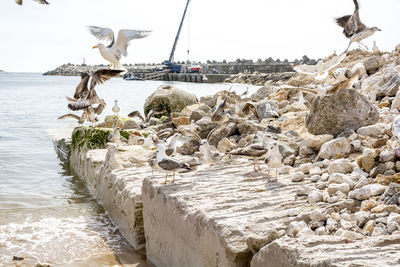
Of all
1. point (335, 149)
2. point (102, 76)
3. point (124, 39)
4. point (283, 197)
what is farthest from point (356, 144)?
point (124, 39)

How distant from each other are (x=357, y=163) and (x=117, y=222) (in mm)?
3448

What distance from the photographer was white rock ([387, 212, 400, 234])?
3.71 m

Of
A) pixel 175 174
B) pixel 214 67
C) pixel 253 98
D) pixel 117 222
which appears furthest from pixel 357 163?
pixel 214 67

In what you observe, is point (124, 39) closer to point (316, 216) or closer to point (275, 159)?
point (275, 159)

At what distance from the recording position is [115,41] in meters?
10.9

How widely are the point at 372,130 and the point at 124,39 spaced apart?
20.6 feet

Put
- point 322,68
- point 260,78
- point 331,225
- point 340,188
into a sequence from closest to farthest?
1. point 331,225
2. point 340,188
3. point 322,68
4. point 260,78

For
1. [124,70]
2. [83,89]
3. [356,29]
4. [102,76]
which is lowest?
[83,89]

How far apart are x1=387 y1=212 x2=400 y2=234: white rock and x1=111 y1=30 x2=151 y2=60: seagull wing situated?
8060mm

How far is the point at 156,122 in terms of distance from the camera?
14.6 m

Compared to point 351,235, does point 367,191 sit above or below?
above

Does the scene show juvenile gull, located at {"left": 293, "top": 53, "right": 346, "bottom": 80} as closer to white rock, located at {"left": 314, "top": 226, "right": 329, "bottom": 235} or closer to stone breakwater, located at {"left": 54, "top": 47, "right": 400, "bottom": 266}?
stone breakwater, located at {"left": 54, "top": 47, "right": 400, "bottom": 266}

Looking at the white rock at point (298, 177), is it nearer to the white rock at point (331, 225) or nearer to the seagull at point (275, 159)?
the seagull at point (275, 159)

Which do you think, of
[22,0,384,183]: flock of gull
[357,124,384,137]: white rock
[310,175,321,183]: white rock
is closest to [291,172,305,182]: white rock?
[310,175,321,183]: white rock
